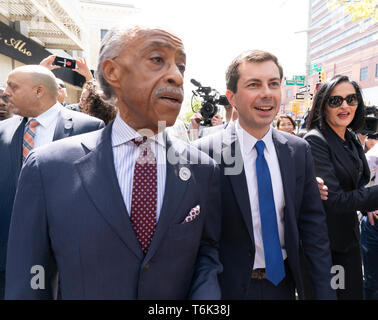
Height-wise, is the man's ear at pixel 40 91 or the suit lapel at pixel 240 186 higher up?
the man's ear at pixel 40 91

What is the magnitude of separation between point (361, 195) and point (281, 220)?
31.4 inches

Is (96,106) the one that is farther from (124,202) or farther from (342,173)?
(342,173)

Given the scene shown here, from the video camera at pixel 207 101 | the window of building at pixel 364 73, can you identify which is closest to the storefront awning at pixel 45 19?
A: the video camera at pixel 207 101

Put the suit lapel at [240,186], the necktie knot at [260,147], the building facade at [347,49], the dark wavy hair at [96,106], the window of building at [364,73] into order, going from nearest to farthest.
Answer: the suit lapel at [240,186], the necktie knot at [260,147], the dark wavy hair at [96,106], the building facade at [347,49], the window of building at [364,73]

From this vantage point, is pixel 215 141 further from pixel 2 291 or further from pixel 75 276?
pixel 2 291

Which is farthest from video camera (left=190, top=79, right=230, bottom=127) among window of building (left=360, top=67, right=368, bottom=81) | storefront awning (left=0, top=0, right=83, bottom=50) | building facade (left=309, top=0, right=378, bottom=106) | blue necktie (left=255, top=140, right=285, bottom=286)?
window of building (left=360, top=67, right=368, bottom=81)

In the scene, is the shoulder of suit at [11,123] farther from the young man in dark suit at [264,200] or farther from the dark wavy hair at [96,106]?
the young man in dark suit at [264,200]

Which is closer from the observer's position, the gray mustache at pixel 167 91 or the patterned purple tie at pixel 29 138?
the gray mustache at pixel 167 91

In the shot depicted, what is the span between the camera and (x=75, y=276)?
1.15 m

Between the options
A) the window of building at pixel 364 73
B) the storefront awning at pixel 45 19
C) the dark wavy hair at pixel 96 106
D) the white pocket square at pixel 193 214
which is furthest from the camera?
the window of building at pixel 364 73

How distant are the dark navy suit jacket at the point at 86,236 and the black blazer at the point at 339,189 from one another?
1.46 m

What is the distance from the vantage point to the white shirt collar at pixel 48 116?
8.68ft

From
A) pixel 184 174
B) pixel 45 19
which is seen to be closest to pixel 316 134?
pixel 184 174
